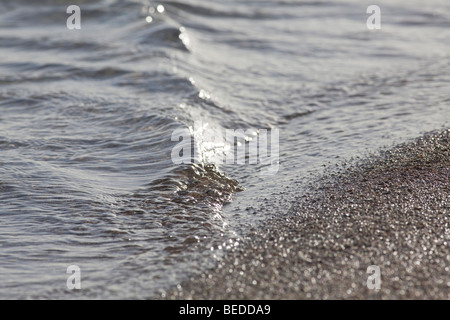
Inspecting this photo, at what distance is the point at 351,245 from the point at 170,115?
3127mm

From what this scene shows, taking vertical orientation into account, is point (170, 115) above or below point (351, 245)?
above

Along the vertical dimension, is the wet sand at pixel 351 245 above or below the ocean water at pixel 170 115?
below

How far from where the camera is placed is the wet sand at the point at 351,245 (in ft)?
10.7

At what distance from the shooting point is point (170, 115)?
632cm

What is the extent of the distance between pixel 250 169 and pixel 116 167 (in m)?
1.12

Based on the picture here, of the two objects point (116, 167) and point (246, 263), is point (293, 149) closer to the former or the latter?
point (116, 167)

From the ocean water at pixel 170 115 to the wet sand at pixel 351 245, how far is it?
18cm

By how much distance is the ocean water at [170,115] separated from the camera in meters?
3.95

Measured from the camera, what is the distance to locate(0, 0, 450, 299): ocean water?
3953 millimetres

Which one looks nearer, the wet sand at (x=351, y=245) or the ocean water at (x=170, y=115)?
the wet sand at (x=351, y=245)

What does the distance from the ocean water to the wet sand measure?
0.59 feet

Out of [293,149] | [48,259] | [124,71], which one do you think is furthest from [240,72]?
[48,259]
